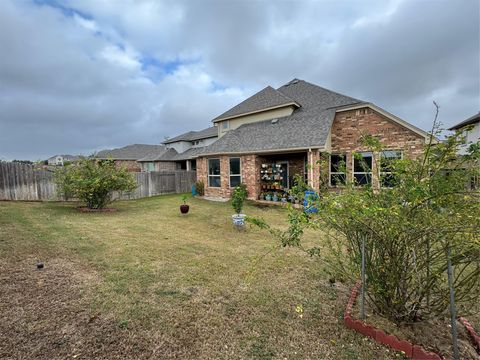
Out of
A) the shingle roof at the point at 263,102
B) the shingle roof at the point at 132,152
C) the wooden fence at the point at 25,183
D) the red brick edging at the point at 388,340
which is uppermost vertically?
the shingle roof at the point at 263,102

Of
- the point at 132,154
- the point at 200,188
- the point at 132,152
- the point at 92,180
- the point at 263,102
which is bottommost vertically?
the point at 200,188

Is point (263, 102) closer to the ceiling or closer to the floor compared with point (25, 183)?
closer to the ceiling

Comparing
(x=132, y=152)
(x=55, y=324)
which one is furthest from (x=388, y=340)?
(x=132, y=152)

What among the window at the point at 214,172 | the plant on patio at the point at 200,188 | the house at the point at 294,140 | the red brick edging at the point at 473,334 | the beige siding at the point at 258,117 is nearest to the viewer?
→ the red brick edging at the point at 473,334

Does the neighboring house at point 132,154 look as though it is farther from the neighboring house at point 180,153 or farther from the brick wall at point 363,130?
the brick wall at point 363,130

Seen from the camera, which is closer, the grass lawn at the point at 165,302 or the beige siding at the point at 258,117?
the grass lawn at the point at 165,302

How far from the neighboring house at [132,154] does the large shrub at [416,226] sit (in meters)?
28.3

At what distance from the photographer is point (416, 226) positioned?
2.04 meters

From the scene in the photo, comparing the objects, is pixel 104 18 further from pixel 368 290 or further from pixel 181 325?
pixel 368 290

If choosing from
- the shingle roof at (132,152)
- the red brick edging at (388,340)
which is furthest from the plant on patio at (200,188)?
the shingle roof at (132,152)

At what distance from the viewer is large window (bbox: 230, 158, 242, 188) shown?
12609 millimetres

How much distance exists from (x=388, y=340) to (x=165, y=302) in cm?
270

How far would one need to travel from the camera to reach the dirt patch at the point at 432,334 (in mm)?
2189

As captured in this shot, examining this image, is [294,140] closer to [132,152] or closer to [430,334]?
[430,334]
